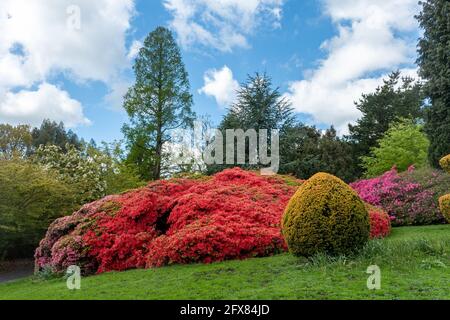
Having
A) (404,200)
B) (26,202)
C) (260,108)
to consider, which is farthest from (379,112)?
(26,202)

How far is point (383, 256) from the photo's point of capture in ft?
19.9

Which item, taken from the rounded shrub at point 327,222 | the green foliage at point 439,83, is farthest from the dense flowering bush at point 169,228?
the green foliage at point 439,83

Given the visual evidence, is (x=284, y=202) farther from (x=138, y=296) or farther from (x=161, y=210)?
(x=138, y=296)

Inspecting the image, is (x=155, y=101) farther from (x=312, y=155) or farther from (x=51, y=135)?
(x=51, y=135)

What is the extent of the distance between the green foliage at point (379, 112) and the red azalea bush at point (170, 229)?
20660 millimetres

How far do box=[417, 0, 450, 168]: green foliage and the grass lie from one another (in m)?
7.81

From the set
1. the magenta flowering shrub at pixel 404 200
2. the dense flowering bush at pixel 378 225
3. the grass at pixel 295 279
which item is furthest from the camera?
the magenta flowering shrub at pixel 404 200

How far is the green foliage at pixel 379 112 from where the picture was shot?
29172mm

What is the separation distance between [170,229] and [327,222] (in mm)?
3637

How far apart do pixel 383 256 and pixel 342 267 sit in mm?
820

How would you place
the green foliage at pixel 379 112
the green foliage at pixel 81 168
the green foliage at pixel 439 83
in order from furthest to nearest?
1. the green foliage at pixel 379 112
2. the green foliage at pixel 81 168
3. the green foliage at pixel 439 83

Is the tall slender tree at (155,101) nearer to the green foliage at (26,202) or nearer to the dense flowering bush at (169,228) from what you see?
the green foliage at (26,202)
